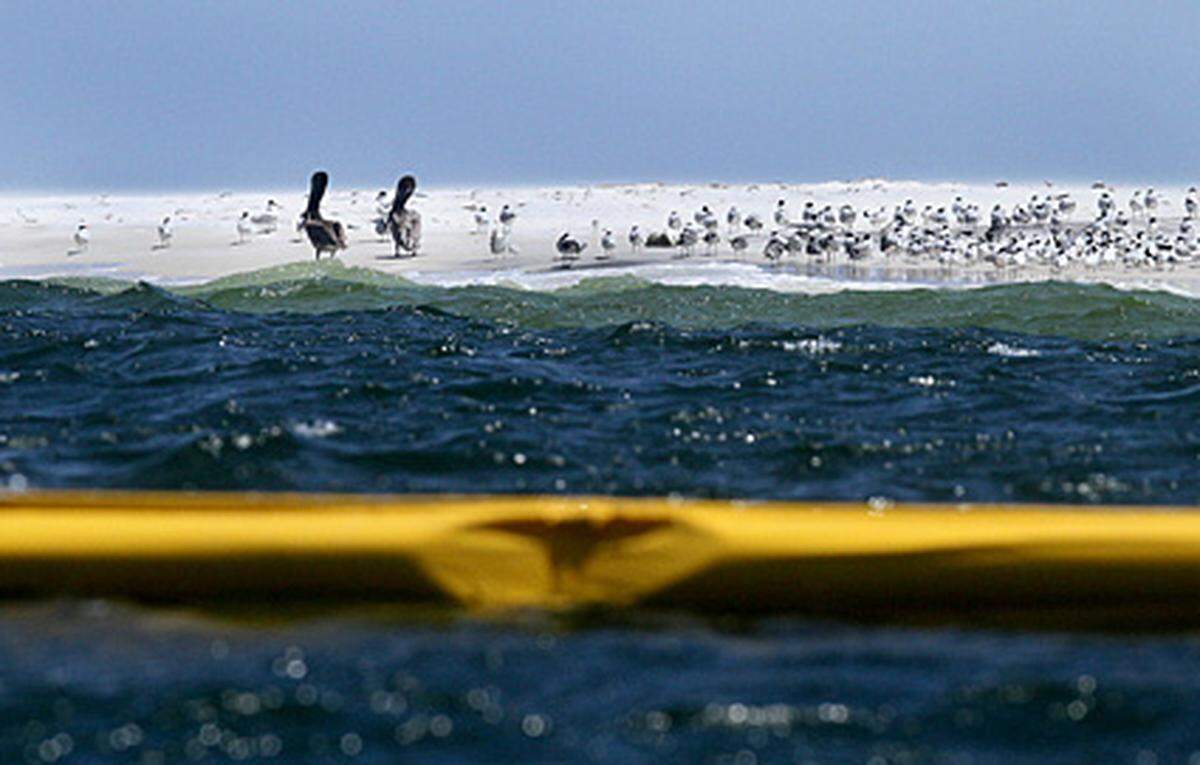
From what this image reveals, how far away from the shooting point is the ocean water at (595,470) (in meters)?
4.50

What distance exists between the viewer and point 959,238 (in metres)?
30.4

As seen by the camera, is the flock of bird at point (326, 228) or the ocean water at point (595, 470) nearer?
the ocean water at point (595, 470)

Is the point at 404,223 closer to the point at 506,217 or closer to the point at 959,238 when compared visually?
the point at 506,217

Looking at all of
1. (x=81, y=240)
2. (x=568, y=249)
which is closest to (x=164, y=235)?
(x=81, y=240)

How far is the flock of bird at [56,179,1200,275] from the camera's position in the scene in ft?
86.2

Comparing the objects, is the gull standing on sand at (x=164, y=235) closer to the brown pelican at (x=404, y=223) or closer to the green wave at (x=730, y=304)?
the brown pelican at (x=404, y=223)

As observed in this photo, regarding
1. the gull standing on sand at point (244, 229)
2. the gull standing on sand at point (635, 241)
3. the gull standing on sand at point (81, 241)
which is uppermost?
the gull standing on sand at point (635, 241)

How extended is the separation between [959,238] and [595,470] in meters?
23.6

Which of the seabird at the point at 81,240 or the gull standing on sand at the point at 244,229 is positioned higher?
the gull standing on sand at the point at 244,229

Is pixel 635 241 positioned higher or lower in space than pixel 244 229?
higher

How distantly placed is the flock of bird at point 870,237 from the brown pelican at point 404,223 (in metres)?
0.02

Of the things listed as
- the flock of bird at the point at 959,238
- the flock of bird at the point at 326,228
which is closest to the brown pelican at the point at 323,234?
the flock of bird at the point at 326,228

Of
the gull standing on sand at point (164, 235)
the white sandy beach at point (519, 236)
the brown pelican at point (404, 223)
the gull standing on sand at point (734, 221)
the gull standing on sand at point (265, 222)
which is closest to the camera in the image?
the white sandy beach at point (519, 236)

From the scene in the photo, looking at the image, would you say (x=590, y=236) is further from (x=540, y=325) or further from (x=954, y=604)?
(x=954, y=604)
